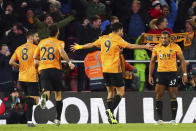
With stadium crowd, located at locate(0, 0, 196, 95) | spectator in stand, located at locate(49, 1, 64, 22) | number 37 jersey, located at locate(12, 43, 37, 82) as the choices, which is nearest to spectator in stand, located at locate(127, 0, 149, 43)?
stadium crowd, located at locate(0, 0, 196, 95)

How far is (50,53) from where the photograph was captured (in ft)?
45.1

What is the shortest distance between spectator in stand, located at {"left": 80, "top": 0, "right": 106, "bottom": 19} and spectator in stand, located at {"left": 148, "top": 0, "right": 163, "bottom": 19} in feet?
4.74

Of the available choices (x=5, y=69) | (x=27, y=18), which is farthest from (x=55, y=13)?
(x=5, y=69)

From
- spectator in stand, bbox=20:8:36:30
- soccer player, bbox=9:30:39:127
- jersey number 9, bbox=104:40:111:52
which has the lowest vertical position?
soccer player, bbox=9:30:39:127

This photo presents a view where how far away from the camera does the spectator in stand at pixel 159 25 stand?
17078 mm

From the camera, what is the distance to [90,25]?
18062mm

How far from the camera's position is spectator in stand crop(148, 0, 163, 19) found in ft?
60.4

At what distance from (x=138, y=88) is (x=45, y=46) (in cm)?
448

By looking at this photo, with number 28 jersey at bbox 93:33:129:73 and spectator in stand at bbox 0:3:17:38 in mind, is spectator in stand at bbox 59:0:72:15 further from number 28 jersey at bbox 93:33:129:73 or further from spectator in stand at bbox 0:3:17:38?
number 28 jersey at bbox 93:33:129:73

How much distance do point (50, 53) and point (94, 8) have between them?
531 cm

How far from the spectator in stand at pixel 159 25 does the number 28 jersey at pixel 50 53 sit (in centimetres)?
429

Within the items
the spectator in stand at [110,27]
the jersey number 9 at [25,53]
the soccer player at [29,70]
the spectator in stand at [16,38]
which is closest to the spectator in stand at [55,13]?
the spectator in stand at [16,38]

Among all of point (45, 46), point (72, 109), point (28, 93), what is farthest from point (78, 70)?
point (45, 46)

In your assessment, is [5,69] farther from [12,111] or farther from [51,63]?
[51,63]
